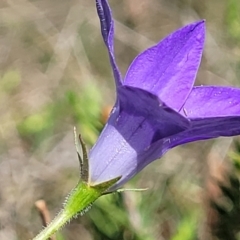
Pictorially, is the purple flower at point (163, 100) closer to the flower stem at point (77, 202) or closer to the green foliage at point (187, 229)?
the flower stem at point (77, 202)

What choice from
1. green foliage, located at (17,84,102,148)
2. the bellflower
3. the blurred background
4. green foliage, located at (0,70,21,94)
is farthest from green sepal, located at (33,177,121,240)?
green foliage, located at (0,70,21,94)

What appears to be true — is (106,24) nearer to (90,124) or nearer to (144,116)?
(144,116)

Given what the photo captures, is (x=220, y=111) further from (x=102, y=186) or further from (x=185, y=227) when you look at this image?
(x=185, y=227)

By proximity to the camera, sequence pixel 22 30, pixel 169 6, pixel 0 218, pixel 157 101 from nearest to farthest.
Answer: pixel 157 101, pixel 0 218, pixel 22 30, pixel 169 6

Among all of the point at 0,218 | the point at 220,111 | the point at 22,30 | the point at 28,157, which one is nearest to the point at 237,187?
the point at 220,111

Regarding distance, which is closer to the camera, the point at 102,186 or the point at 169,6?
the point at 102,186

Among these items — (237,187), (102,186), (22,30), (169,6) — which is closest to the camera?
(102,186)

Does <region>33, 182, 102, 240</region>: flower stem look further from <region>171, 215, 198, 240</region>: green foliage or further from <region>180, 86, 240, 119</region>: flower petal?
<region>171, 215, 198, 240</region>: green foliage

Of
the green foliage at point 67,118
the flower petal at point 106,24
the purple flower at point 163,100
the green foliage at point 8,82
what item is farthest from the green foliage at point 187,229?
the green foliage at point 8,82
